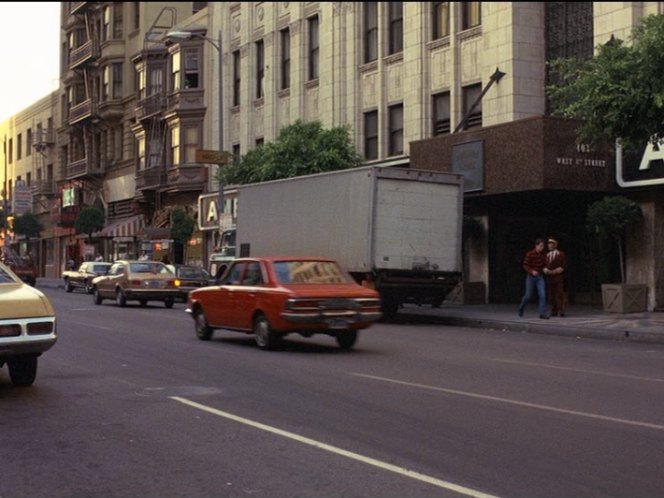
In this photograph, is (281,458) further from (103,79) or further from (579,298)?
(103,79)

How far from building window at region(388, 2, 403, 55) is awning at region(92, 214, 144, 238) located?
22.9 m

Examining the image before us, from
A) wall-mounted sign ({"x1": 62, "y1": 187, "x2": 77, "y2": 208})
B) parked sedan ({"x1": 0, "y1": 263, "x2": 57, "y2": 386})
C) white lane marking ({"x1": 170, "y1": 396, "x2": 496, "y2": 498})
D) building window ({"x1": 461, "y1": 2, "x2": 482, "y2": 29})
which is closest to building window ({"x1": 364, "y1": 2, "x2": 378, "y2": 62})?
building window ({"x1": 461, "y1": 2, "x2": 482, "y2": 29})

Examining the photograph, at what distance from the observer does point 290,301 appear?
14.2 m

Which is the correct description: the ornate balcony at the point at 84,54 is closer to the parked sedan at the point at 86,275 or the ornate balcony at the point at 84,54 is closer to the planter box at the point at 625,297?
the parked sedan at the point at 86,275

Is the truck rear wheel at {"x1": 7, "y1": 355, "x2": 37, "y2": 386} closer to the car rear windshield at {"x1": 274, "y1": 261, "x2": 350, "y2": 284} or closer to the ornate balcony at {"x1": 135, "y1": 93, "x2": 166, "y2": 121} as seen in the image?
the car rear windshield at {"x1": 274, "y1": 261, "x2": 350, "y2": 284}

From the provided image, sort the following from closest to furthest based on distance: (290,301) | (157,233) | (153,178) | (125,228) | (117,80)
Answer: (290,301) < (157,233) < (153,178) < (125,228) < (117,80)

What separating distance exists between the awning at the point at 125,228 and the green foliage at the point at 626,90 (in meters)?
36.3

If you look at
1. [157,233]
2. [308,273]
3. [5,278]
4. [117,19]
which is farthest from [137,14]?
[5,278]

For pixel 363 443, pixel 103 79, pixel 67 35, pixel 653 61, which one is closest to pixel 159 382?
pixel 363 443

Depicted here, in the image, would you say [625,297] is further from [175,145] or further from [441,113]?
[175,145]

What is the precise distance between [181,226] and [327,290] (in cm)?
2831

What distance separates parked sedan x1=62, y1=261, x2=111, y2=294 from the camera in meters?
→ 39.6

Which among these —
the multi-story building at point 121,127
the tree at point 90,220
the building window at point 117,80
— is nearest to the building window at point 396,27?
the multi-story building at point 121,127

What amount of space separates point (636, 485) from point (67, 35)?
63.1m
